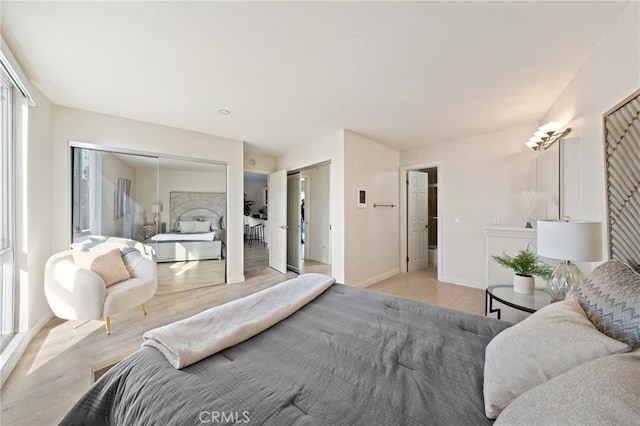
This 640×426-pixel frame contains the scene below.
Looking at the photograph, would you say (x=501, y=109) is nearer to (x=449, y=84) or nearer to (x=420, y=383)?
(x=449, y=84)

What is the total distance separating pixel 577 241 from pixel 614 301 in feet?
2.56

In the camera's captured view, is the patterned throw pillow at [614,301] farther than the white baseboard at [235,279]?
No

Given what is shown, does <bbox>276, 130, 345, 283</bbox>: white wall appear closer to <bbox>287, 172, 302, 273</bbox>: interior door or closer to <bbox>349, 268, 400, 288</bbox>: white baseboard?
<bbox>349, 268, 400, 288</bbox>: white baseboard

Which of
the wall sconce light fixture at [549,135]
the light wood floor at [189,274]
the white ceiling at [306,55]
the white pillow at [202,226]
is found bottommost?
the light wood floor at [189,274]

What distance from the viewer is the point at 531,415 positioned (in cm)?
54

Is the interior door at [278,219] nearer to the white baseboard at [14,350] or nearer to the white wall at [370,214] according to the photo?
the white wall at [370,214]

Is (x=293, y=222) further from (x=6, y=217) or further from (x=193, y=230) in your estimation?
(x=6, y=217)

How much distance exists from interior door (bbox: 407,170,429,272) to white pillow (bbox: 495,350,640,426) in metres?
4.12

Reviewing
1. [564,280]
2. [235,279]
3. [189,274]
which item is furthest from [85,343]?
[564,280]

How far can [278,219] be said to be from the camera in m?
4.66

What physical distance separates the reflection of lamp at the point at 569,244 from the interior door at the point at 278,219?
11.9ft

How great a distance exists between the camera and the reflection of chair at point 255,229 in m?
7.79

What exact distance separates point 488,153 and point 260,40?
12.0 ft

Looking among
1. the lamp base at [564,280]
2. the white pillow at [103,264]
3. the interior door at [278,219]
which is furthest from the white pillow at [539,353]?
the interior door at [278,219]
